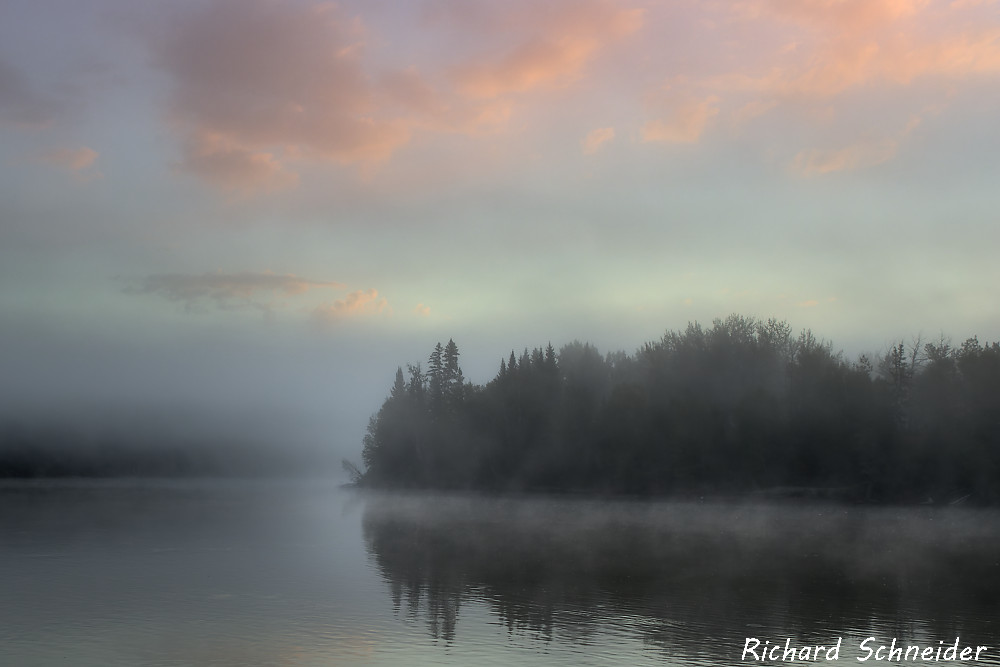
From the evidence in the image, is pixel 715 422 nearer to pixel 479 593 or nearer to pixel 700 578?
pixel 700 578

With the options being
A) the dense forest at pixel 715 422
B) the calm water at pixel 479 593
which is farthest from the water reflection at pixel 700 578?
the dense forest at pixel 715 422

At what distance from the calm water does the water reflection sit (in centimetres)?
16

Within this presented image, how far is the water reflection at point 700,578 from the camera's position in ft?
94.7

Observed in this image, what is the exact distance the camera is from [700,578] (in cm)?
4038

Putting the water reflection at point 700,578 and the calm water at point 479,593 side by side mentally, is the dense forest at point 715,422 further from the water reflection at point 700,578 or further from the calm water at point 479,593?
A: the calm water at point 479,593

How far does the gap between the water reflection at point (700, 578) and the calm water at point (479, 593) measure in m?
0.16

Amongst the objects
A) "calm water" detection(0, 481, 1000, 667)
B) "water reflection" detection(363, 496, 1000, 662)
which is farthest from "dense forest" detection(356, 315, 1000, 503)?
"calm water" detection(0, 481, 1000, 667)

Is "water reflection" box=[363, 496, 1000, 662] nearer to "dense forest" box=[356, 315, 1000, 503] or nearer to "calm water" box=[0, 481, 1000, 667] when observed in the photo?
"calm water" box=[0, 481, 1000, 667]

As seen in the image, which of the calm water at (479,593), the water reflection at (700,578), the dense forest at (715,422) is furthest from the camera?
the dense forest at (715,422)

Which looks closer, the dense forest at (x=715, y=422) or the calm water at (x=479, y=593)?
the calm water at (x=479, y=593)

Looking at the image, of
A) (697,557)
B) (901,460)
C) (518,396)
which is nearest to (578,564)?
(697,557)

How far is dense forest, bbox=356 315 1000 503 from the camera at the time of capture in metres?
101

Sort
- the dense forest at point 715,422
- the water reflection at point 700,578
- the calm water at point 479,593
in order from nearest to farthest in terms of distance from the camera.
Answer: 1. the calm water at point 479,593
2. the water reflection at point 700,578
3. the dense forest at point 715,422

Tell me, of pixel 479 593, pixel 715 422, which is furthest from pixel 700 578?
pixel 715 422
